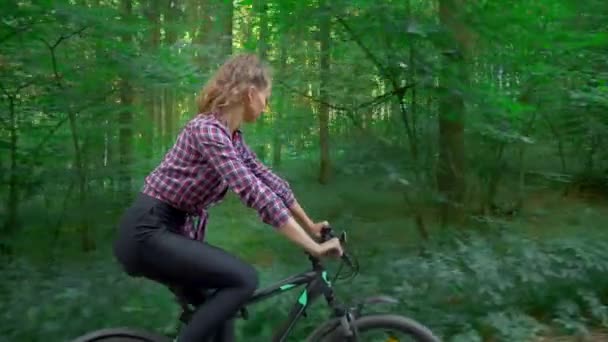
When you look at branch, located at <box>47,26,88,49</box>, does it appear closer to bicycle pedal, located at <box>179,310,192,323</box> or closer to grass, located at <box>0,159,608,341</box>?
grass, located at <box>0,159,608,341</box>

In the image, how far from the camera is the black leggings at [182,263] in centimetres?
260

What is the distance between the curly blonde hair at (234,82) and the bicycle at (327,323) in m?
0.78

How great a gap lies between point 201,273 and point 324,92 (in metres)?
5.52

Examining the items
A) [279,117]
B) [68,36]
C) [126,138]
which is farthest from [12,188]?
[279,117]

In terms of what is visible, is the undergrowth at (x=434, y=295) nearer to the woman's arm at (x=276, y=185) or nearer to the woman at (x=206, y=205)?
the woman's arm at (x=276, y=185)

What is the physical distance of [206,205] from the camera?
9.01 ft

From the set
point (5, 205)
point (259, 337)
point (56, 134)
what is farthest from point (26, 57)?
point (259, 337)

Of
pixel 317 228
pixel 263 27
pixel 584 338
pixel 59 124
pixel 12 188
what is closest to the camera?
pixel 317 228

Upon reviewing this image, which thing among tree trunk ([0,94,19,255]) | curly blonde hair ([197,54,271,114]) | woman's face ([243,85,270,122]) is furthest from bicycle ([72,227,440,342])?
tree trunk ([0,94,19,255])

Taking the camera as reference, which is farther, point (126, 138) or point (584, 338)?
point (126, 138)

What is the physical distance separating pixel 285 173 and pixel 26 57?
20.9ft

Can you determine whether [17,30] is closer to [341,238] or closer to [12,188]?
[12,188]

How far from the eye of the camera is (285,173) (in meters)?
12.4

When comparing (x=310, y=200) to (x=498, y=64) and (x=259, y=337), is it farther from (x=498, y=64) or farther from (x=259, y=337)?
(x=259, y=337)
